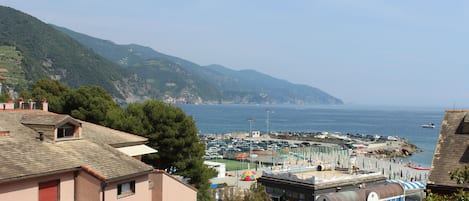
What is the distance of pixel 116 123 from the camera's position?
26.5 meters

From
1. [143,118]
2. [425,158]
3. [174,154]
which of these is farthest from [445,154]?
[425,158]

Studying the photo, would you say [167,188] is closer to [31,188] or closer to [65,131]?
[65,131]

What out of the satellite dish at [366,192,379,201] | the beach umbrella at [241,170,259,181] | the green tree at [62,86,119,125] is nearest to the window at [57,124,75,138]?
the green tree at [62,86,119,125]

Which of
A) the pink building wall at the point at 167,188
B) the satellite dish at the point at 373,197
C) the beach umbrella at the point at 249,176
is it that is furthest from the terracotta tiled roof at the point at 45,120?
the beach umbrella at the point at 249,176

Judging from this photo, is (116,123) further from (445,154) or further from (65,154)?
(445,154)

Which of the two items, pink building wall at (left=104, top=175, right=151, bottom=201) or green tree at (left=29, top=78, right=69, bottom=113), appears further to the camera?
green tree at (left=29, top=78, right=69, bottom=113)

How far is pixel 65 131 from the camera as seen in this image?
16.4 m

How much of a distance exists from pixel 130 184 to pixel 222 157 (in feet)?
224

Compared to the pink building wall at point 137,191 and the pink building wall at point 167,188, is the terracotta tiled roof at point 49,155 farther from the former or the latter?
the pink building wall at point 167,188

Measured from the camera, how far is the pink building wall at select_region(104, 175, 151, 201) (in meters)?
14.9

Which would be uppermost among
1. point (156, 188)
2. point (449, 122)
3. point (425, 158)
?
point (449, 122)

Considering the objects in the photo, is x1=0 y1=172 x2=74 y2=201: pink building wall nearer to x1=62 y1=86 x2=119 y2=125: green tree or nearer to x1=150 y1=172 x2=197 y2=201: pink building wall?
x1=150 y1=172 x2=197 y2=201: pink building wall

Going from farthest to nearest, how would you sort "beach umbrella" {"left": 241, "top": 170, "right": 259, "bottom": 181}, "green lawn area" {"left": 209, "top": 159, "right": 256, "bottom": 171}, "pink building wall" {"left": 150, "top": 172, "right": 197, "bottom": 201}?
"green lawn area" {"left": 209, "top": 159, "right": 256, "bottom": 171}
"beach umbrella" {"left": 241, "top": 170, "right": 259, "bottom": 181}
"pink building wall" {"left": 150, "top": 172, "right": 197, "bottom": 201}

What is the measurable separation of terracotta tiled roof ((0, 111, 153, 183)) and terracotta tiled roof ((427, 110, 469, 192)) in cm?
934
